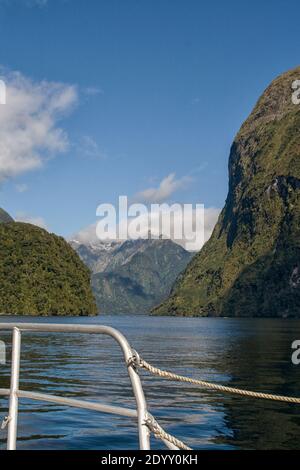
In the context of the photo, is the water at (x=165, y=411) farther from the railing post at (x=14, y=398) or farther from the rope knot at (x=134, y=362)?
the rope knot at (x=134, y=362)

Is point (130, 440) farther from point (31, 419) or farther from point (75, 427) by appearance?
point (31, 419)

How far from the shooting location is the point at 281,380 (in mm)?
36062

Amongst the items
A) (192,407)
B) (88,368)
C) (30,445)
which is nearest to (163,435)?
(30,445)

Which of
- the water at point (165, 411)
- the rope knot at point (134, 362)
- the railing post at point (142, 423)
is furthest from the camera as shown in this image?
the water at point (165, 411)

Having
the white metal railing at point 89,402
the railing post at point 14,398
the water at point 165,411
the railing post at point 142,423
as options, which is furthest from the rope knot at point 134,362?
the water at point 165,411

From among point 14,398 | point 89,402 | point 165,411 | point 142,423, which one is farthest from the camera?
point 165,411

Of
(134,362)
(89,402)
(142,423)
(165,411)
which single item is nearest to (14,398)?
(89,402)

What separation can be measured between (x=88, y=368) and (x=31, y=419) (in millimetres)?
20747

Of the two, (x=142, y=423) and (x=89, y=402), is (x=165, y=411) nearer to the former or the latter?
(x=89, y=402)

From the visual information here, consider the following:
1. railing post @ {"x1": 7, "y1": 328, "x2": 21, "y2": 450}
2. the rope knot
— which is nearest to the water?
railing post @ {"x1": 7, "y1": 328, "x2": 21, "y2": 450}

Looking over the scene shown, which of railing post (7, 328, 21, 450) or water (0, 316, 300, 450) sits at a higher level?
railing post (7, 328, 21, 450)

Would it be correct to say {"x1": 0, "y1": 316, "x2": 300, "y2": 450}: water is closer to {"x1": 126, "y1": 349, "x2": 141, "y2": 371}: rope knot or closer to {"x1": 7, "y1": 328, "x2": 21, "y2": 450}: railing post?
{"x1": 7, "y1": 328, "x2": 21, "y2": 450}: railing post

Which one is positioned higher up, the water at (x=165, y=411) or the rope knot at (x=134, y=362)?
the rope knot at (x=134, y=362)
